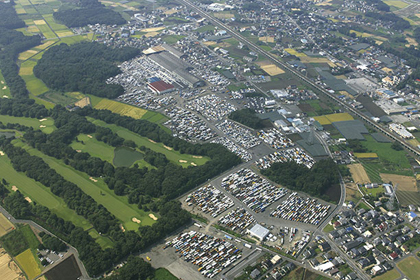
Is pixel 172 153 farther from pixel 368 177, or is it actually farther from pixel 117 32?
pixel 117 32

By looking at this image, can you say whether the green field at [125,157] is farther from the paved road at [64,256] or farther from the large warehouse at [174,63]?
the large warehouse at [174,63]

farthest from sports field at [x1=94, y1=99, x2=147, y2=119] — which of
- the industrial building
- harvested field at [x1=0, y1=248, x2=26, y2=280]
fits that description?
the industrial building

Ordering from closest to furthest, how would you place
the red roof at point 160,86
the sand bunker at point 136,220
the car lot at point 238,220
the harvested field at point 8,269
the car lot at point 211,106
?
the harvested field at point 8,269 → the car lot at point 238,220 → the sand bunker at point 136,220 → the car lot at point 211,106 → the red roof at point 160,86

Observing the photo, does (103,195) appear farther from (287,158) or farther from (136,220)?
(287,158)

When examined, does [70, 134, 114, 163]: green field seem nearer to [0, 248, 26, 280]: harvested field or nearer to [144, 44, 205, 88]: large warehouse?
[0, 248, 26, 280]: harvested field

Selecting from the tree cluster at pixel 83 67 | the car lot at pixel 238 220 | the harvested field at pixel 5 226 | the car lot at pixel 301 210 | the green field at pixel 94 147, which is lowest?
the harvested field at pixel 5 226

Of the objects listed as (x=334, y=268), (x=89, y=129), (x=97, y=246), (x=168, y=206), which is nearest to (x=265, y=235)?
(x=334, y=268)

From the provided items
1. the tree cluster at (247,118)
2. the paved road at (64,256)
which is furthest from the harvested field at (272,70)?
the paved road at (64,256)

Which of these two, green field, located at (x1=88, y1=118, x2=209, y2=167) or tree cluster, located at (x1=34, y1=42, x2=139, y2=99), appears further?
tree cluster, located at (x1=34, y1=42, x2=139, y2=99)

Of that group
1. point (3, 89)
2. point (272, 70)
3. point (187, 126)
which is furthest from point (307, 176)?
point (3, 89)
